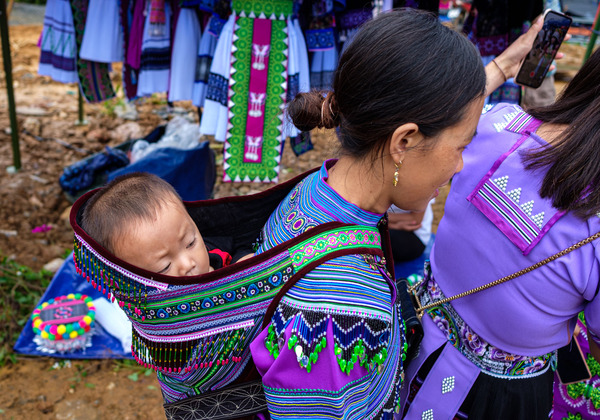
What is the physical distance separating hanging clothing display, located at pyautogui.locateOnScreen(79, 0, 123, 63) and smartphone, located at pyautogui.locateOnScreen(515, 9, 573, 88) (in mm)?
2765

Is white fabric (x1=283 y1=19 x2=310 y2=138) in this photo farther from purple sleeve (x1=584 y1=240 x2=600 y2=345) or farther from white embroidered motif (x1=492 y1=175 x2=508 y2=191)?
purple sleeve (x1=584 y1=240 x2=600 y2=345)

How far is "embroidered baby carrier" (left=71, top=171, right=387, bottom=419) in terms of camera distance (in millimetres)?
1136

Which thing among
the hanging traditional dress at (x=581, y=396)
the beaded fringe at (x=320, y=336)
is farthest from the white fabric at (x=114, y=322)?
the hanging traditional dress at (x=581, y=396)

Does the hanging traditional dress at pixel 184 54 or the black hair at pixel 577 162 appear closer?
the black hair at pixel 577 162

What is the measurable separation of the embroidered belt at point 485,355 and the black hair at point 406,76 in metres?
0.70

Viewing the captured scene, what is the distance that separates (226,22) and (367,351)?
8.63 ft

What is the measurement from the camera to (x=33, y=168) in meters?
4.79

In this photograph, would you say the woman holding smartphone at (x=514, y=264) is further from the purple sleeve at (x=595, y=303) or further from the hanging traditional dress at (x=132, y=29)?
the hanging traditional dress at (x=132, y=29)

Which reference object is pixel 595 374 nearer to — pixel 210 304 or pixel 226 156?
pixel 210 304

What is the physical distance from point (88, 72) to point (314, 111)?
9.55 feet

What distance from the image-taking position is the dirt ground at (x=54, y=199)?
9.41 ft

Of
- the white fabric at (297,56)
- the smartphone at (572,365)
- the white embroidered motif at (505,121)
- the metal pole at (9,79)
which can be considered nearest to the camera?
the white embroidered motif at (505,121)

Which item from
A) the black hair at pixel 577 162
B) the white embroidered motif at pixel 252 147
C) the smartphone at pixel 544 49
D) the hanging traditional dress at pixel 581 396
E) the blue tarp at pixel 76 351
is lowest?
the blue tarp at pixel 76 351

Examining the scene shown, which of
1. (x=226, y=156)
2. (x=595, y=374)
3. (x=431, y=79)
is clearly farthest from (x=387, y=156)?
(x=226, y=156)
